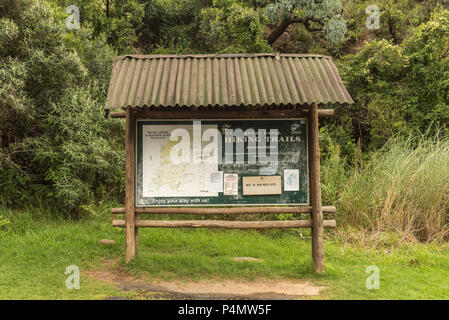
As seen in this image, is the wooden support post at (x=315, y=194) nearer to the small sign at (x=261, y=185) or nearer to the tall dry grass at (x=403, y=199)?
the small sign at (x=261, y=185)

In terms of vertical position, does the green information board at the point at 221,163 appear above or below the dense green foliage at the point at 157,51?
below

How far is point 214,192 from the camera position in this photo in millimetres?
6625

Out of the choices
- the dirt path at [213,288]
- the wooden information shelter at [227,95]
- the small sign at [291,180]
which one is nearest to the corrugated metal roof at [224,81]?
the wooden information shelter at [227,95]

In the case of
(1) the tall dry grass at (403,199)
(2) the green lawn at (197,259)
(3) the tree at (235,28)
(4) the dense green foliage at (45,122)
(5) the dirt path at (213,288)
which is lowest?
(5) the dirt path at (213,288)

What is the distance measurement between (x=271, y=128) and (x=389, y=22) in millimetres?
10312

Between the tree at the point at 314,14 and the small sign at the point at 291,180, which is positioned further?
the tree at the point at 314,14

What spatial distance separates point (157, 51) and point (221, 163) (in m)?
11.3

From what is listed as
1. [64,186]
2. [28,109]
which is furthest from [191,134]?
[28,109]

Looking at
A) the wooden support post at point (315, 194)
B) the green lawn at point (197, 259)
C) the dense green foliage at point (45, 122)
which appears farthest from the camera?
the dense green foliage at point (45, 122)

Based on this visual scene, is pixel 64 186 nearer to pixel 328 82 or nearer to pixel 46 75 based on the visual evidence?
pixel 46 75

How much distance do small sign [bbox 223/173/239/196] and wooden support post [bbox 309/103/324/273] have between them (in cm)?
126

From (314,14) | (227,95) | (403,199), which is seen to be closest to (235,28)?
(314,14)

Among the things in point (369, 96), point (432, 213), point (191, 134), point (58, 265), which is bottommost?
point (58, 265)

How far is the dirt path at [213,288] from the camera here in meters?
5.59
